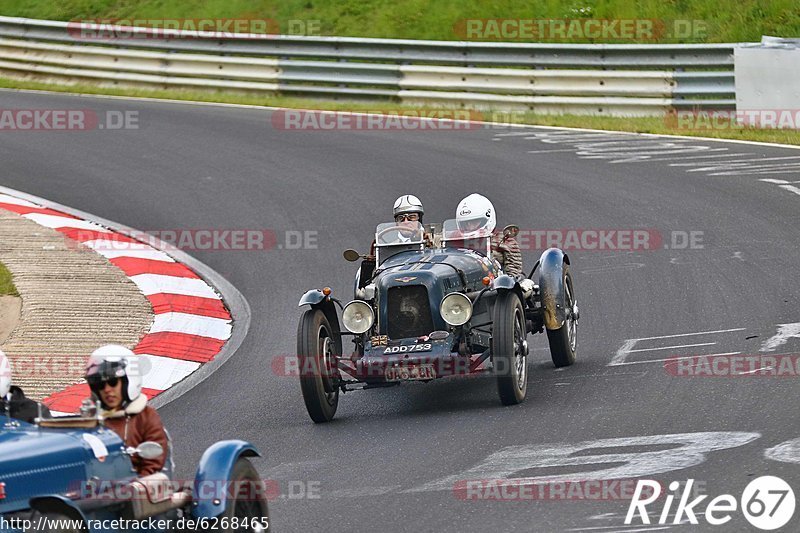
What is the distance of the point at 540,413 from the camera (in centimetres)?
902

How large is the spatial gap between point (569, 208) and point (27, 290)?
20.5 feet

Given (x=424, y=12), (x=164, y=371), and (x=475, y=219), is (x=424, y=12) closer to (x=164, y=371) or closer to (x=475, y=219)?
(x=475, y=219)

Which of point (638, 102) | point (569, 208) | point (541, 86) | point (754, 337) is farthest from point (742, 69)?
point (754, 337)

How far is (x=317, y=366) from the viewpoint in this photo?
9258mm

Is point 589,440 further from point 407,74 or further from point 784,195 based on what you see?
point 407,74

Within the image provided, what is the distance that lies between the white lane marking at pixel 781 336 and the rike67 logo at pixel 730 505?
336cm

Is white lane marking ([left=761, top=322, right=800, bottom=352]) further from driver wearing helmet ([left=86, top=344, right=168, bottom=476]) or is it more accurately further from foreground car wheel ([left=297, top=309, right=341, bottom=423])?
driver wearing helmet ([left=86, top=344, right=168, bottom=476])

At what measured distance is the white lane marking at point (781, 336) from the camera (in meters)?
10.2

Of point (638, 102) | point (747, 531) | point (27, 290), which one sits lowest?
point (747, 531)

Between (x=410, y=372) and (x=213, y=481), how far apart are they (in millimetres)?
3318
